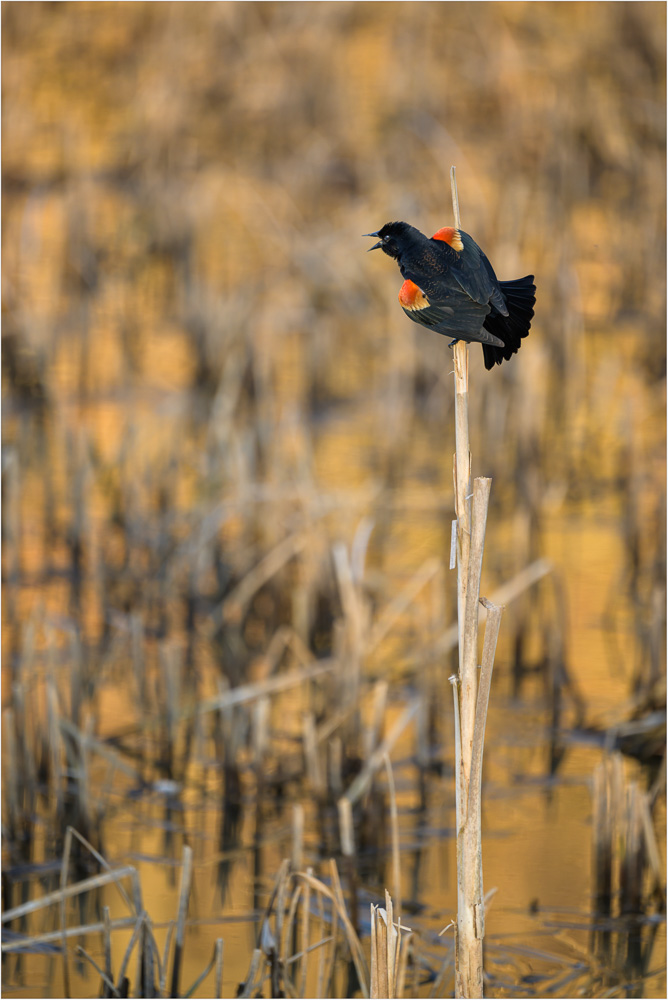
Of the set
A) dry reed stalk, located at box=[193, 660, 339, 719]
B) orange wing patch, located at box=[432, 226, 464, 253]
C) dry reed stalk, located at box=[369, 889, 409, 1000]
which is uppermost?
orange wing patch, located at box=[432, 226, 464, 253]

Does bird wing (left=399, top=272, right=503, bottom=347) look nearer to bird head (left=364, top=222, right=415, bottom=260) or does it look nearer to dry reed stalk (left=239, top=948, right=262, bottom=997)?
bird head (left=364, top=222, right=415, bottom=260)

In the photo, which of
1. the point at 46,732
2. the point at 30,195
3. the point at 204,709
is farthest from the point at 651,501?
the point at 30,195

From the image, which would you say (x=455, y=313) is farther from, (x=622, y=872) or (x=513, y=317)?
(x=622, y=872)

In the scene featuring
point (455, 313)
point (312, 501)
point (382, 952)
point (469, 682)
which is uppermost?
point (455, 313)

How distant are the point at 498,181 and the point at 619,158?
796mm

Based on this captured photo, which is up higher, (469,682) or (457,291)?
(457,291)

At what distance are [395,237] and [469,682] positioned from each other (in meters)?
0.51

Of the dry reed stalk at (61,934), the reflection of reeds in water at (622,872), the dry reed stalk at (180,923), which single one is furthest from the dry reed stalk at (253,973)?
the reflection of reeds in water at (622,872)

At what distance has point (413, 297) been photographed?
4.71ft

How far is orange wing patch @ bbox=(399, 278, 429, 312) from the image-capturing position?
142cm

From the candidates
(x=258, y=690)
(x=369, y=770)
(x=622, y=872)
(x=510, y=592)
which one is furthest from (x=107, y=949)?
(x=510, y=592)

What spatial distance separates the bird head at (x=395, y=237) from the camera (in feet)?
4.78

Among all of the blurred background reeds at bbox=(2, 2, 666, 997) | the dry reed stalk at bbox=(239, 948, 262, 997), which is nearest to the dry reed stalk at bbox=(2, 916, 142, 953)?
the blurred background reeds at bbox=(2, 2, 666, 997)

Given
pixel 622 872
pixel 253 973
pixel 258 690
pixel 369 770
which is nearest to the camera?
pixel 253 973
